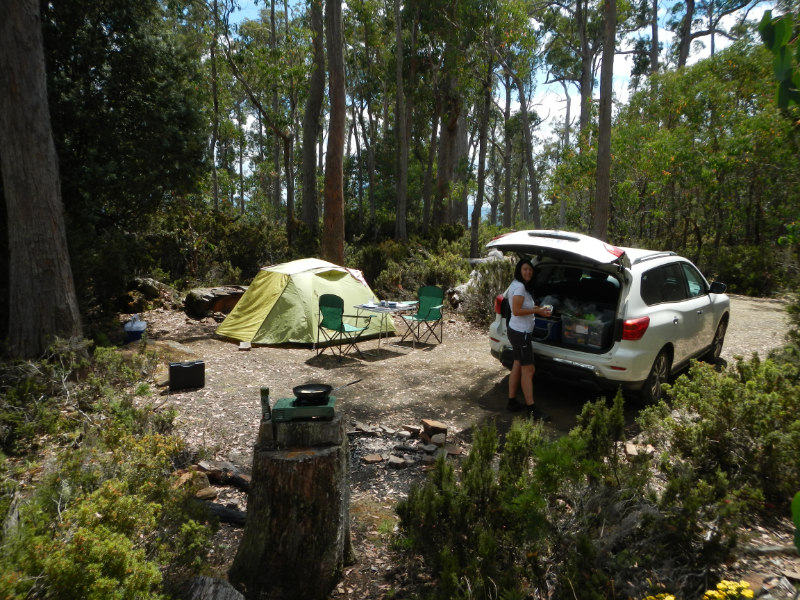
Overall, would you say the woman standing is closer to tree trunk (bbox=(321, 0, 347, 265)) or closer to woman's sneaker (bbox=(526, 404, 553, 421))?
woman's sneaker (bbox=(526, 404, 553, 421))

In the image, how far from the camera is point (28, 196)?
600cm

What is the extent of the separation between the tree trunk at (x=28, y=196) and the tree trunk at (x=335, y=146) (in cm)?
684

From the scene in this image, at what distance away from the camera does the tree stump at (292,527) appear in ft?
9.62

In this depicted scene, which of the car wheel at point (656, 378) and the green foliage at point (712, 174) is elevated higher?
the green foliage at point (712, 174)

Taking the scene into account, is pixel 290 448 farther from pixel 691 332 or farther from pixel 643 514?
pixel 691 332

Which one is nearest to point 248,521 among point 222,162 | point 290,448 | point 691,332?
point 290,448

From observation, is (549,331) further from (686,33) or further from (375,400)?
(686,33)

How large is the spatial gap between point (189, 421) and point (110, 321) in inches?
189

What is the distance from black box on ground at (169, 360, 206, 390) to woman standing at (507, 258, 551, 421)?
381 centimetres

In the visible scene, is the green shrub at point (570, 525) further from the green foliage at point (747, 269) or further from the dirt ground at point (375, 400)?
the green foliage at point (747, 269)

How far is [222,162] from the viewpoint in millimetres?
38594

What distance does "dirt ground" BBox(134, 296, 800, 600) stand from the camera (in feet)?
10.9

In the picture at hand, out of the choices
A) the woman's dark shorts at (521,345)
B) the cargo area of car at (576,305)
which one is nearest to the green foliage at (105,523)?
the woman's dark shorts at (521,345)

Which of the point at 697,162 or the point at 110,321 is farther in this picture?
the point at 697,162
